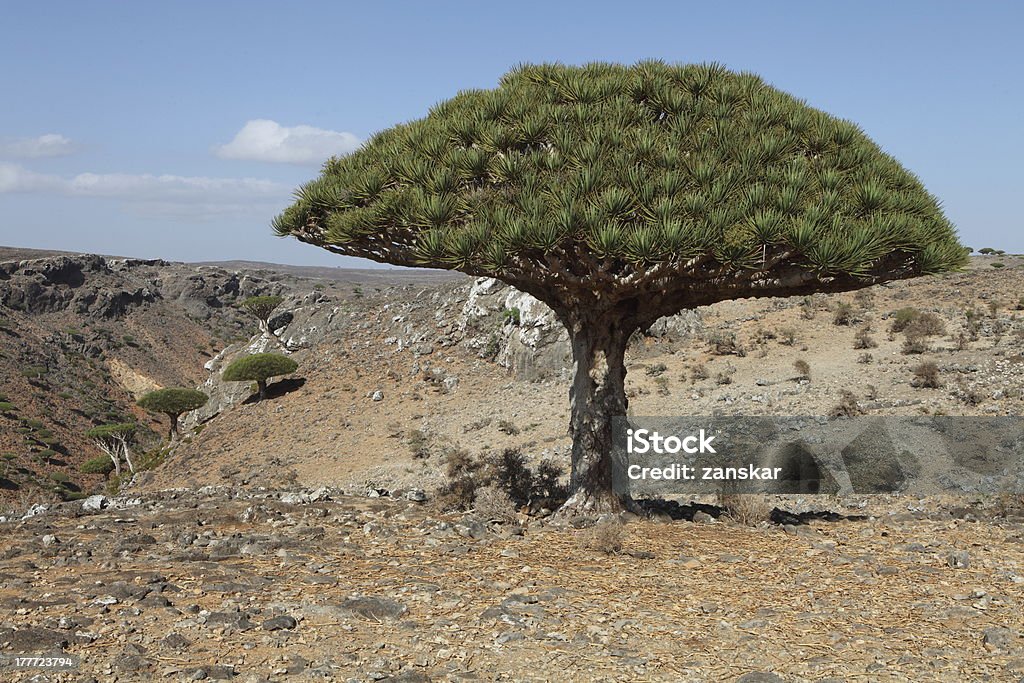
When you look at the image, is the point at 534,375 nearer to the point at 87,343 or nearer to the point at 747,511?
the point at 747,511

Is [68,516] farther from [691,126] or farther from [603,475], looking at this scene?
[691,126]

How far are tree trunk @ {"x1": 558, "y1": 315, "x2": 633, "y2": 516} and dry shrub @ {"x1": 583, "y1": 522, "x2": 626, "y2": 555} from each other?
86 centimetres

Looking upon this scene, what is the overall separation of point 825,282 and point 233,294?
11127 cm

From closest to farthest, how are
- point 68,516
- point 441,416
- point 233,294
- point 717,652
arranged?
point 717,652 < point 68,516 < point 441,416 < point 233,294

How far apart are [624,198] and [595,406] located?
10.8ft

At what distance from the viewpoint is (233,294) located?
366 feet

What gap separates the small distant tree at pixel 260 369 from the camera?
35750 millimetres

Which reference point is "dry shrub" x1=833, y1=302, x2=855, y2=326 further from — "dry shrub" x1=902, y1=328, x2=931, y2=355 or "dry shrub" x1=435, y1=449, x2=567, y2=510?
"dry shrub" x1=435, y1=449, x2=567, y2=510

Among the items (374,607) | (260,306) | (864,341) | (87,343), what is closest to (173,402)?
(260,306)

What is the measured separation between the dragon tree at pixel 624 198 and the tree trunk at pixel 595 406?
32 millimetres

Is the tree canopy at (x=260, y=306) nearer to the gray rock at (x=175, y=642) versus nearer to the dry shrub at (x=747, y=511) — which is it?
the dry shrub at (x=747, y=511)

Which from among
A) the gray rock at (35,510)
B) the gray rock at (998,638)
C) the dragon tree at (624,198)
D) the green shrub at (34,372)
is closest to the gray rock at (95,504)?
the gray rock at (35,510)

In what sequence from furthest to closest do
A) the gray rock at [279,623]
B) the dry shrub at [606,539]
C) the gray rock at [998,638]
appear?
the dry shrub at [606,539], the gray rock at [279,623], the gray rock at [998,638]

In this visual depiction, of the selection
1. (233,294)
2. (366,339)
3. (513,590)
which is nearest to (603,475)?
(513,590)
